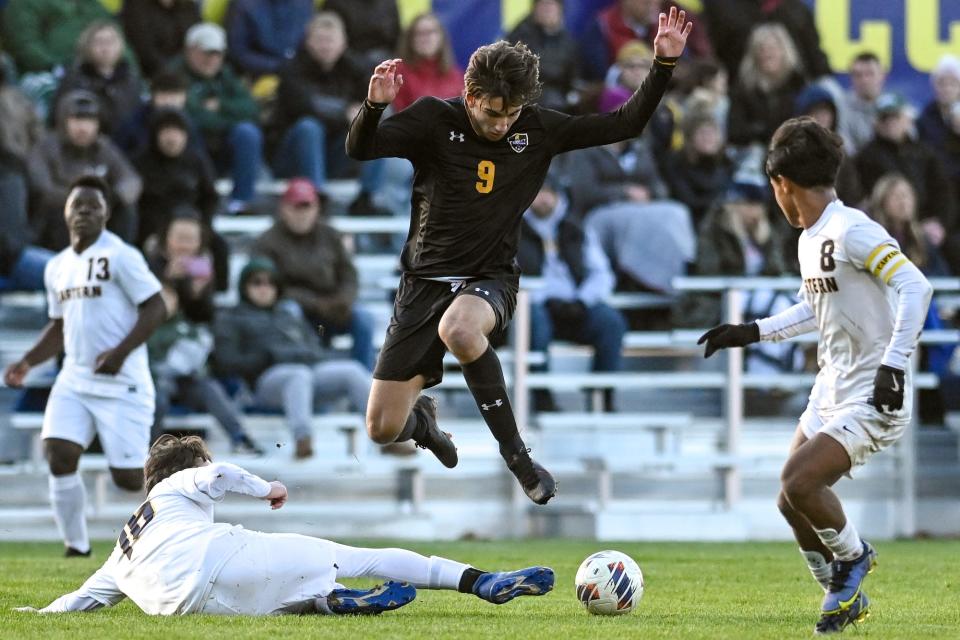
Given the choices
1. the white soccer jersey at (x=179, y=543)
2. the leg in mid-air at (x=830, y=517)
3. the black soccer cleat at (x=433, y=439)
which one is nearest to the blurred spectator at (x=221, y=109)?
the black soccer cleat at (x=433, y=439)

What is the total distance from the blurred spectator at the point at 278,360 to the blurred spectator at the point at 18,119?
220cm

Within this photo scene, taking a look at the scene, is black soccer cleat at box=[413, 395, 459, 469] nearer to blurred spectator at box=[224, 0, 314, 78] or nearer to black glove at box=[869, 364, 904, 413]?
black glove at box=[869, 364, 904, 413]

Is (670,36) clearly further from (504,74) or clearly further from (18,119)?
(18,119)

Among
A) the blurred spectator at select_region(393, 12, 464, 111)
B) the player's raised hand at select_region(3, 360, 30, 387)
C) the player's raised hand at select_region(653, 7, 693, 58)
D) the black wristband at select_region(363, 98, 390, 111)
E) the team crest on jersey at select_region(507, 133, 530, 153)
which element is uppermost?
the blurred spectator at select_region(393, 12, 464, 111)

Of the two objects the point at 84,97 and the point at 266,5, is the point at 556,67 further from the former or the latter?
the point at 84,97

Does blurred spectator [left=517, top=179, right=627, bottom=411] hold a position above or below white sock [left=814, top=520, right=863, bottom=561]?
above

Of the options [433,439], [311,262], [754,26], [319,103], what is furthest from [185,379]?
[754,26]

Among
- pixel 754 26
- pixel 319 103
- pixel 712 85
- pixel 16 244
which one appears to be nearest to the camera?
pixel 16 244

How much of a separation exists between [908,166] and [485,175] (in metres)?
9.52

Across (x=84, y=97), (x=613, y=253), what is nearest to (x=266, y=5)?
(x=84, y=97)

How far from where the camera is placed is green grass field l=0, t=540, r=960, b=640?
5.98 meters

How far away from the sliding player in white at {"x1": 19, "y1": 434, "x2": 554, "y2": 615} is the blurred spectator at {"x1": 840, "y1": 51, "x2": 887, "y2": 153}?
1103 centimetres

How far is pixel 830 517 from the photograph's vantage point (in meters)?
6.14

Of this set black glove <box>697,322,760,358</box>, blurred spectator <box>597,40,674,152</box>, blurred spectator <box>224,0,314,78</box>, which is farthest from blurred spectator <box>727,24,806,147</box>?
black glove <box>697,322,760,358</box>
